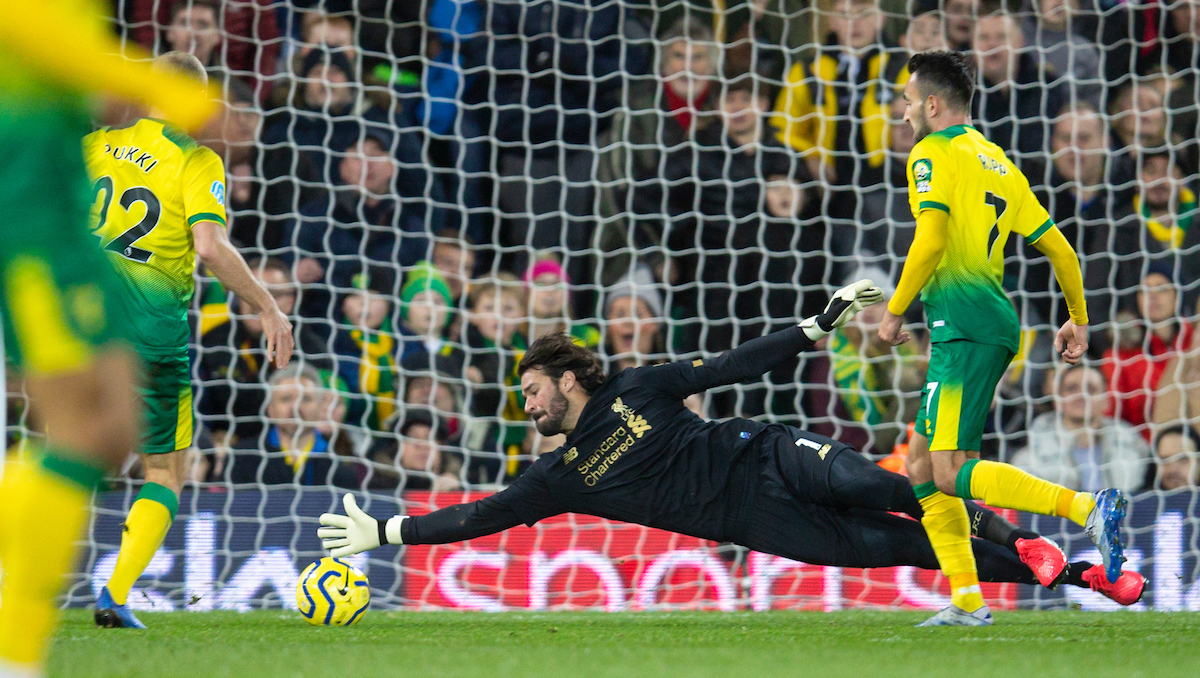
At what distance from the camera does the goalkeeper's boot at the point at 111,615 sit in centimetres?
435

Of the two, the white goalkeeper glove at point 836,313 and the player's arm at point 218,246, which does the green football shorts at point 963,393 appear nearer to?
the white goalkeeper glove at point 836,313

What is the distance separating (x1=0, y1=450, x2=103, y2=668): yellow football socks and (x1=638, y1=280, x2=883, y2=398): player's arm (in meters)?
2.53

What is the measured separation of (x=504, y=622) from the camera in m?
4.83

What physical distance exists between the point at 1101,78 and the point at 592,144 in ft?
9.47

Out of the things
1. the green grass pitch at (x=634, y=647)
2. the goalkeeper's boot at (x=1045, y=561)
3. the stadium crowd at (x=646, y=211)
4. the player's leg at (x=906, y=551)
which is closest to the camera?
the green grass pitch at (x=634, y=647)

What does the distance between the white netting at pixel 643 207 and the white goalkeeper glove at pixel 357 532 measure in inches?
78.7

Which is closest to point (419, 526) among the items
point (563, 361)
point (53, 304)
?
point (563, 361)

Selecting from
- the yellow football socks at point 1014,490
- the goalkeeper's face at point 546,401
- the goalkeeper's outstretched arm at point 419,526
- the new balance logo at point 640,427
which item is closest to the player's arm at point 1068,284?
the yellow football socks at point 1014,490

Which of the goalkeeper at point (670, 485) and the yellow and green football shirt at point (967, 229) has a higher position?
the yellow and green football shirt at point (967, 229)

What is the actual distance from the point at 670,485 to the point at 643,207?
321 centimetres

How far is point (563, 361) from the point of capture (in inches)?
180

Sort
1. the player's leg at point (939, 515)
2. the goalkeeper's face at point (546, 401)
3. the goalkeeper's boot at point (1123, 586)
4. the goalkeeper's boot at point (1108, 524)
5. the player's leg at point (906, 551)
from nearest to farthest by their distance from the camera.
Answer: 1. the goalkeeper's boot at point (1108, 524)
2. the goalkeeper's boot at point (1123, 586)
3. the player's leg at point (939, 515)
4. the player's leg at point (906, 551)
5. the goalkeeper's face at point (546, 401)

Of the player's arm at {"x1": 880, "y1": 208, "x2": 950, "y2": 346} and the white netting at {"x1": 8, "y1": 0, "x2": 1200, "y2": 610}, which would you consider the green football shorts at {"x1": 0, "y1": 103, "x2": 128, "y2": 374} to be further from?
the white netting at {"x1": 8, "y1": 0, "x2": 1200, "y2": 610}

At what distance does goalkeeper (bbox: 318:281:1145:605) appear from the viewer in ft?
14.7
